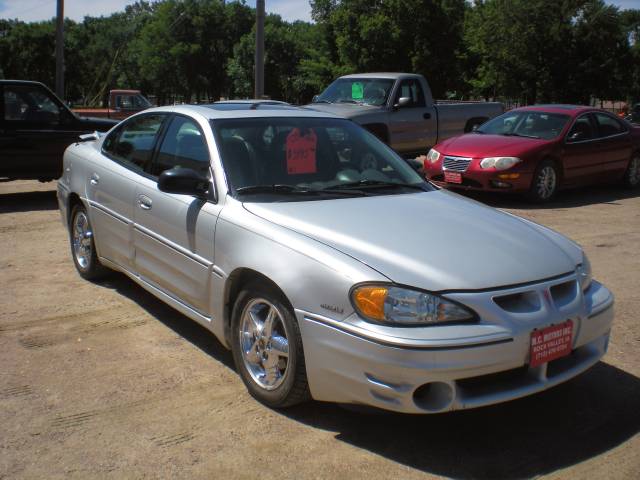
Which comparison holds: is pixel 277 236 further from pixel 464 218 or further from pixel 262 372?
pixel 464 218

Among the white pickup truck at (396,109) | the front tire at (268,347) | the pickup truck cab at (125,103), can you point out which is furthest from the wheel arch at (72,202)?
the pickup truck cab at (125,103)

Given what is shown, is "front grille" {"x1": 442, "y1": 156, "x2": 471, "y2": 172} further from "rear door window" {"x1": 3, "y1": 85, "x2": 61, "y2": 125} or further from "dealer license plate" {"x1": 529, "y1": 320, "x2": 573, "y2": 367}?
"dealer license plate" {"x1": 529, "y1": 320, "x2": 573, "y2": 367}

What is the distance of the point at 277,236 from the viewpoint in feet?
12.0

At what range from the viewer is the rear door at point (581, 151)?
11.1 metres

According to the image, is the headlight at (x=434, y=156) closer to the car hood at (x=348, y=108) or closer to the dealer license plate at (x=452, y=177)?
the dealer license plate at (x=452, y=177)

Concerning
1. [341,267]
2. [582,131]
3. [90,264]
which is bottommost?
[90,264]

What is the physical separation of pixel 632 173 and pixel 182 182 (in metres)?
10.5

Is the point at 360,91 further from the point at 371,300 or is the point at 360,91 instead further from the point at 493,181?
the point at 371,300

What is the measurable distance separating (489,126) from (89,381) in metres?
9.12

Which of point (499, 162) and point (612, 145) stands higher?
point (612, 145)

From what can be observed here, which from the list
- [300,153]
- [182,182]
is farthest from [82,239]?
[300,153]

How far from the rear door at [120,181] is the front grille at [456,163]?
19.6ft

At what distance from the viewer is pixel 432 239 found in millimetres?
3613

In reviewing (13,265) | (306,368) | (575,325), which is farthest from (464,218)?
(13,265)
